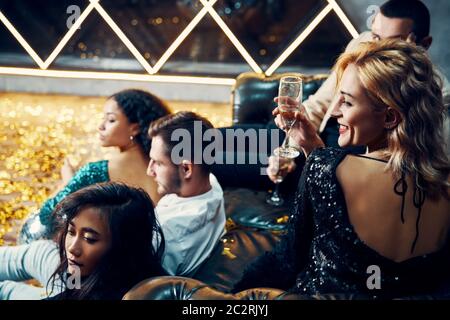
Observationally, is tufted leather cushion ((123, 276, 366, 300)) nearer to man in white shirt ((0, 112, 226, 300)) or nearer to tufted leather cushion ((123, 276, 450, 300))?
tufted leather cushion ((123, 276, 450, 300))

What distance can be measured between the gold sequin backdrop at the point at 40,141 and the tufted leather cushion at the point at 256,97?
96 cm

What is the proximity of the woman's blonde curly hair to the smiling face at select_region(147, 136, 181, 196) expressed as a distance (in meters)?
0.85

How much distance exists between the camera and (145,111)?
2.56m

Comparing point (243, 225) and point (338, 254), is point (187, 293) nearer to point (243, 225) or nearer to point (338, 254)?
point (338, 254)

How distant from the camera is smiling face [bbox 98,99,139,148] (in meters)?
2.55

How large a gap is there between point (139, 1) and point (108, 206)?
22.3 feet

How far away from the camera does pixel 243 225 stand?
2.43 m

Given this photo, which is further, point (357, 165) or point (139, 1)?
point (139, 1)

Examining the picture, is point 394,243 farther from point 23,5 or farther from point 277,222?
point 23,5

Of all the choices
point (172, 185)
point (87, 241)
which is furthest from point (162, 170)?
point (87, 241)

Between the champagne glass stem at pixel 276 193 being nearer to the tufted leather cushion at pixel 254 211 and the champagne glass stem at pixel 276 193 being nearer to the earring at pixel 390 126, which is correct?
the tufted leather cushion at pixel 254 211

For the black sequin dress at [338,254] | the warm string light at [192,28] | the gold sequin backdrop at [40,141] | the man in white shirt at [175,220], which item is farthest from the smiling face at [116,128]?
the warm string light at [192,28]

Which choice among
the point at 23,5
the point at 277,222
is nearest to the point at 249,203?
the point at 277,222

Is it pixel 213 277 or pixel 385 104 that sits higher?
pixel 385 104
